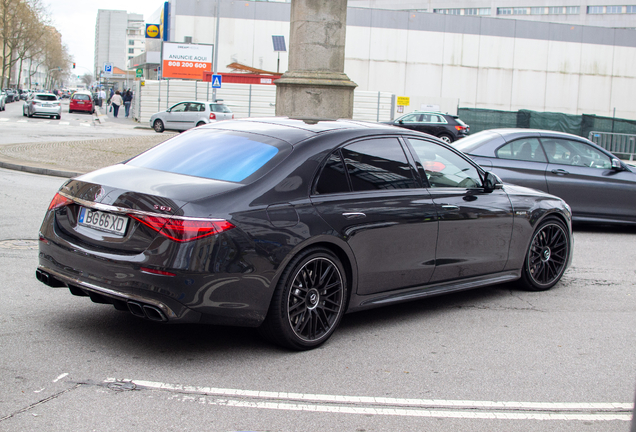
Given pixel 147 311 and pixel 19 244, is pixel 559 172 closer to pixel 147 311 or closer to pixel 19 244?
pixel 19 244

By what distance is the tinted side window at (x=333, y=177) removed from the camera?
4703 mm

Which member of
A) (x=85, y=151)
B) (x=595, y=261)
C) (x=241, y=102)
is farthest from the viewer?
(x=241, y=102)

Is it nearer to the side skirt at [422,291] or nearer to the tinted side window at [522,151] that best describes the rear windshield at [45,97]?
the tinted side window at [522,151]

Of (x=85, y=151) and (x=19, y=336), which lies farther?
(x=85, y=151)

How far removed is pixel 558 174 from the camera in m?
10.0

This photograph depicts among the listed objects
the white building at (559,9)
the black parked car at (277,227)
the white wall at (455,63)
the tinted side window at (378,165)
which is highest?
the white building at (559,9)

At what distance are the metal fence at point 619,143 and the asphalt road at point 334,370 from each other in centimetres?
2249

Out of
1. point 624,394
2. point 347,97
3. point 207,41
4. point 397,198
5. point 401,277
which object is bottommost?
point 624,394

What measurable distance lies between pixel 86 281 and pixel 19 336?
0.68m

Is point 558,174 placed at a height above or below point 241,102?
below

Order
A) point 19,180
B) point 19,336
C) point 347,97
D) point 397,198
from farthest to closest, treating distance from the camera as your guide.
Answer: point 347,97 → point 19,180 → point 397,198 → point 19,336

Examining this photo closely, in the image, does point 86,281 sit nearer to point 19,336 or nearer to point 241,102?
point 19,336

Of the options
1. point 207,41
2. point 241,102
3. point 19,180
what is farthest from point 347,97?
point 207,41

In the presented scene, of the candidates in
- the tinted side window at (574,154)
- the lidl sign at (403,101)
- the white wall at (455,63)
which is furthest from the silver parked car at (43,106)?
the tinted side window at (574,154)
